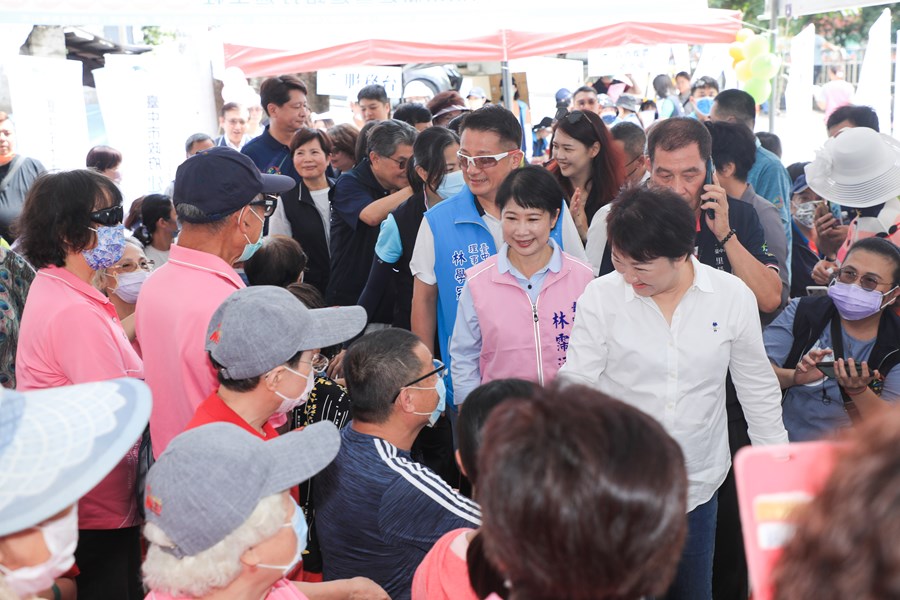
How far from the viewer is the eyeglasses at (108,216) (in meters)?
3.06

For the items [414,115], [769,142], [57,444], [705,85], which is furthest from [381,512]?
[705,85]

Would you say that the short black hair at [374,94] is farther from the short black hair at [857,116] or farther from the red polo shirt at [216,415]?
the red polo shirt at [216,415]

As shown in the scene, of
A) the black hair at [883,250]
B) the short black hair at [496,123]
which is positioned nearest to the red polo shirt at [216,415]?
the short black hair at [496,123]

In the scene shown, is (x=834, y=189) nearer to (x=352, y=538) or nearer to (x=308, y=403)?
(x=308, y=403)

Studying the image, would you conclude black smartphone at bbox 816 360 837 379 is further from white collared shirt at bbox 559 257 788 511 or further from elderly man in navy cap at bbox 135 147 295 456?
elderly man in navy cap at bbox 135 147 295 456

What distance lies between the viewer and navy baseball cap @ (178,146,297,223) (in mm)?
2889

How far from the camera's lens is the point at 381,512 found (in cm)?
251

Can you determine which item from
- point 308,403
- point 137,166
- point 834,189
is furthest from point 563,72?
point 308,403

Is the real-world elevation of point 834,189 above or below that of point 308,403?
above

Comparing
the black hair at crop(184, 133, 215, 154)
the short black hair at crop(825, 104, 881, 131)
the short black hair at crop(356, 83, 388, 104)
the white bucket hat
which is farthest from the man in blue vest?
the black hair at crop(184, 133, 215, 154)

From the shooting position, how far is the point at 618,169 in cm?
434

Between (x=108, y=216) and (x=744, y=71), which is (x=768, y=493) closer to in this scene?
(x=108, y=216)

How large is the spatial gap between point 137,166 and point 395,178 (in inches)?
131

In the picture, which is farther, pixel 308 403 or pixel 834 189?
pixel 834 189
